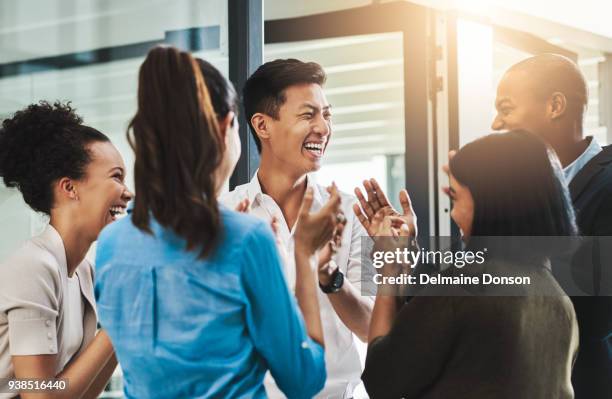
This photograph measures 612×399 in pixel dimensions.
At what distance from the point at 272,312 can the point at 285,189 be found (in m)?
0.93

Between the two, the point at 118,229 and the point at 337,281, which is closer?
the point at 118,229

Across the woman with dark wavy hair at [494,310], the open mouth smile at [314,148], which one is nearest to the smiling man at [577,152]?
the woman with dark wavy hair at [494,310]

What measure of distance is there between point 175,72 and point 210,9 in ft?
4.87

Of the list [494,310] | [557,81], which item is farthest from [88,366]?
[557,81]

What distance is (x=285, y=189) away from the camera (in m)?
2.13

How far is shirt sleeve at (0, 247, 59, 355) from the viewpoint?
66.8 inches

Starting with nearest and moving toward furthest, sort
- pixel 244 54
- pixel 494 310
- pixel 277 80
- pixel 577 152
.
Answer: pixel 494 310 → pixel 577 152 → pixel 277 80 → pixel 244 54

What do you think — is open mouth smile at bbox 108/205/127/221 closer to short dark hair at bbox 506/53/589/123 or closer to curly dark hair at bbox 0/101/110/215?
curly dark hair at bbox 0/101/110/215

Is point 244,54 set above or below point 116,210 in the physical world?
above

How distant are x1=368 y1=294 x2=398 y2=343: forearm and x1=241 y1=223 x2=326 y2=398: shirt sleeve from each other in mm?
330

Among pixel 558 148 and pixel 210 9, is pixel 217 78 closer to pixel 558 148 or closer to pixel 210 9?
pixel 558 148

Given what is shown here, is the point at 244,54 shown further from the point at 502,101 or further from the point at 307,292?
the point at 307,292

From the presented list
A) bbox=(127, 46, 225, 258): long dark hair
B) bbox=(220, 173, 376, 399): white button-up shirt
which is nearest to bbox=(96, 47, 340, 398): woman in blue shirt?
bbox=(127, 46, 225, 258): long dark hair

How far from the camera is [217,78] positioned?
1.31m
